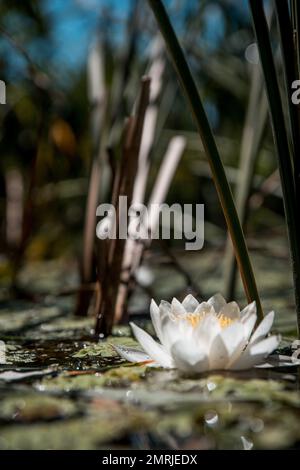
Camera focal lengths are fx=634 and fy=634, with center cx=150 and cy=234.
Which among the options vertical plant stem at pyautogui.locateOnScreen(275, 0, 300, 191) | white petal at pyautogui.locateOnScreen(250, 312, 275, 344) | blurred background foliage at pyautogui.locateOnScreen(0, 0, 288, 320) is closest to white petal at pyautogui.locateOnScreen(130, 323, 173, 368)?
white petal at pyautogui.locateOnScreen(250, 312, 275, 344)

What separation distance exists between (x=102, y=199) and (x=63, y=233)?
1.22m

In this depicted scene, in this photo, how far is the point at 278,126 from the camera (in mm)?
759

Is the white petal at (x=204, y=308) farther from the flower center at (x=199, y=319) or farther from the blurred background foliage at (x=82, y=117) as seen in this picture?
the blurred background foliage at (x=82, y=117)

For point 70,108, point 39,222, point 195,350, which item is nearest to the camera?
point 195,350

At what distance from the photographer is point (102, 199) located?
4.77 ft

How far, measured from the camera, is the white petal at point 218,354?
2.24ft

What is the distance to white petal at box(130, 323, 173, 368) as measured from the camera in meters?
0.73

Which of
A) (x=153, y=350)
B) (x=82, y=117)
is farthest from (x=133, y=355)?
(x=82, y=117)

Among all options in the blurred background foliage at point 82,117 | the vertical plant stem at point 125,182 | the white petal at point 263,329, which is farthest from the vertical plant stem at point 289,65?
the blurred background foliage at point 82,117

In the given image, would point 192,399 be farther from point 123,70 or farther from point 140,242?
point 123,70

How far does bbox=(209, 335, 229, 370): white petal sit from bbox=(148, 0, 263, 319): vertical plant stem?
128 mm

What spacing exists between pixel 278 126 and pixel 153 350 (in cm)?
31

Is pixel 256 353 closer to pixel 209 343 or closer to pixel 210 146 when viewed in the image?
pixel 209 343
